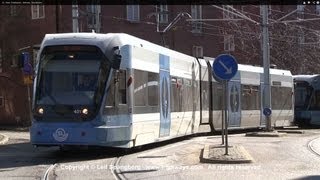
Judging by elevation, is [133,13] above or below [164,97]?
above

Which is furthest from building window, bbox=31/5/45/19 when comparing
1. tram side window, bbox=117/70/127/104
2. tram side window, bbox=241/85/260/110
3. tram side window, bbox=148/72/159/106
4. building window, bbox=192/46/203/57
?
tram side window, bbox=117/70/127/104

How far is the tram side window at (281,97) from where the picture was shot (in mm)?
36034

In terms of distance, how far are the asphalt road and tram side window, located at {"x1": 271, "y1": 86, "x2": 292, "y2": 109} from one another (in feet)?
52.4

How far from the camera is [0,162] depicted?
16016 mm

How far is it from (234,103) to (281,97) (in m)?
7.16

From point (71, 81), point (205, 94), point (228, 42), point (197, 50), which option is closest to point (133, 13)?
point (197, 50)

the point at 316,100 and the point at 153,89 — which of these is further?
the point at 316,100

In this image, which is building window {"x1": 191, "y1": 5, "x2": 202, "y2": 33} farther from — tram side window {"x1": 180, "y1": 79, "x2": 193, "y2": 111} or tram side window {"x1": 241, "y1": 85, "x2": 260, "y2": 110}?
tram side window {"x1": 180, "y1": 79, "x2": 193, "y2": 111}

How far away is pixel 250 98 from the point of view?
32.6 m

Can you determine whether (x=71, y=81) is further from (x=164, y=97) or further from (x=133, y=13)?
(x=133, y=13)

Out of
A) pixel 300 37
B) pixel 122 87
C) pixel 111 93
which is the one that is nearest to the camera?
pixel 111 93

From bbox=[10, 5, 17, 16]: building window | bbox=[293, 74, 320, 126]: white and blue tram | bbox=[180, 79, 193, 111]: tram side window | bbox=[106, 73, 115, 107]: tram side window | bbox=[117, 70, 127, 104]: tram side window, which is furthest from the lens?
bbox=[10, 5, 17, 16]: building window

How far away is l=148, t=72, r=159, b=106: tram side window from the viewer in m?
19.2

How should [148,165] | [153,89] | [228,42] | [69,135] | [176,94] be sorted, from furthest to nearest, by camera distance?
[228,42], [176,94], [153,89], [69,135], [148,165]
